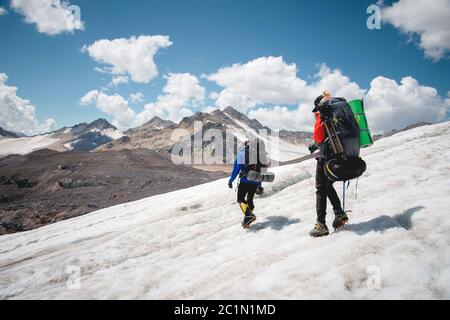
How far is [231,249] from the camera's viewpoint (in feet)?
23.1

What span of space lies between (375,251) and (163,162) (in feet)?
180

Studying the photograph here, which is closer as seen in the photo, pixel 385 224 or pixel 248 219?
pixel 385 224

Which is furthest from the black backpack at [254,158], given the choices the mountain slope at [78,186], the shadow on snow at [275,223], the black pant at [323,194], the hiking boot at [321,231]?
the mountain slope at [78,186]

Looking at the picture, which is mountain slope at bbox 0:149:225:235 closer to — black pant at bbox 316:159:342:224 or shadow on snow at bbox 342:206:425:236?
black pant at bbox 316:159:342:224

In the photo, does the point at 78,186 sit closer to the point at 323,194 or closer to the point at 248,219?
the point at 248,219

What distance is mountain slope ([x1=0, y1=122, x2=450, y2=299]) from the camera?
179 inches

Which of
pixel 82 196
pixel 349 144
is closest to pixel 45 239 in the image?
pixel 349 144

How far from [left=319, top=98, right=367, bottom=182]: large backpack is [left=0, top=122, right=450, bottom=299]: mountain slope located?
1.26 metres

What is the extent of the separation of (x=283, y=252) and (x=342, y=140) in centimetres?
242

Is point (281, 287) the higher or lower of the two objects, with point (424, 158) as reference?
lower

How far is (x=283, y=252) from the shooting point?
590cm

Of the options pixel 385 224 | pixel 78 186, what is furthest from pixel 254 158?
pixel 78 186

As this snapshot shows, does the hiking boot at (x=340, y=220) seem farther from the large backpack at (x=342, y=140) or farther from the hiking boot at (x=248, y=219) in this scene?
the hiking boot at (x=248, y=219)

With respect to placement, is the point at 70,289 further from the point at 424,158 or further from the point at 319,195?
the point at 424,158
